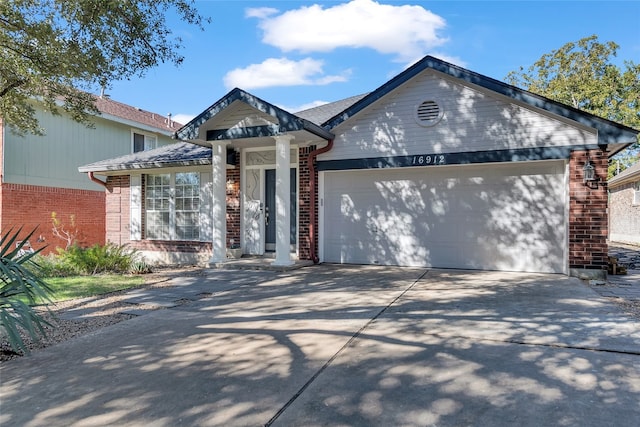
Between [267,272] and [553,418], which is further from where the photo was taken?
[267,272]

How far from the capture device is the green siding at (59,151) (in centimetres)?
1332

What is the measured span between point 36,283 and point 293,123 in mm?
5831

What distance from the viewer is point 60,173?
14664mm

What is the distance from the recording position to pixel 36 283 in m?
3.59

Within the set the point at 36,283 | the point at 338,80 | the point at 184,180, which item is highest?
the point at 338,80

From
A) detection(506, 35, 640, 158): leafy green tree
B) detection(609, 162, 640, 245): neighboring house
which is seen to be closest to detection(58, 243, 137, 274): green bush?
detection(609, 162, 640, 245): neighboring house

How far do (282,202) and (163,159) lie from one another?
13.7 feet

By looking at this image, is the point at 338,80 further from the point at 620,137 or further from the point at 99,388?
the point at 99,388

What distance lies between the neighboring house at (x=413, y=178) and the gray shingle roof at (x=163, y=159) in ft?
0.26

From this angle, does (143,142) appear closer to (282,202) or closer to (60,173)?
(60,173)

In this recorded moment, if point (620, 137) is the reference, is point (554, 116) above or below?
above

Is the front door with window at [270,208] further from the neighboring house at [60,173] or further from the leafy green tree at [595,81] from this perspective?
the leafy green tree at [595,81]

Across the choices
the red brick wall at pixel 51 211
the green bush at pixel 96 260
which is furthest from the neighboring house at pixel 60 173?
the green bush at pixel 96 260

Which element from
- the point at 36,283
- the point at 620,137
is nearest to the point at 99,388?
the point at 36,283
